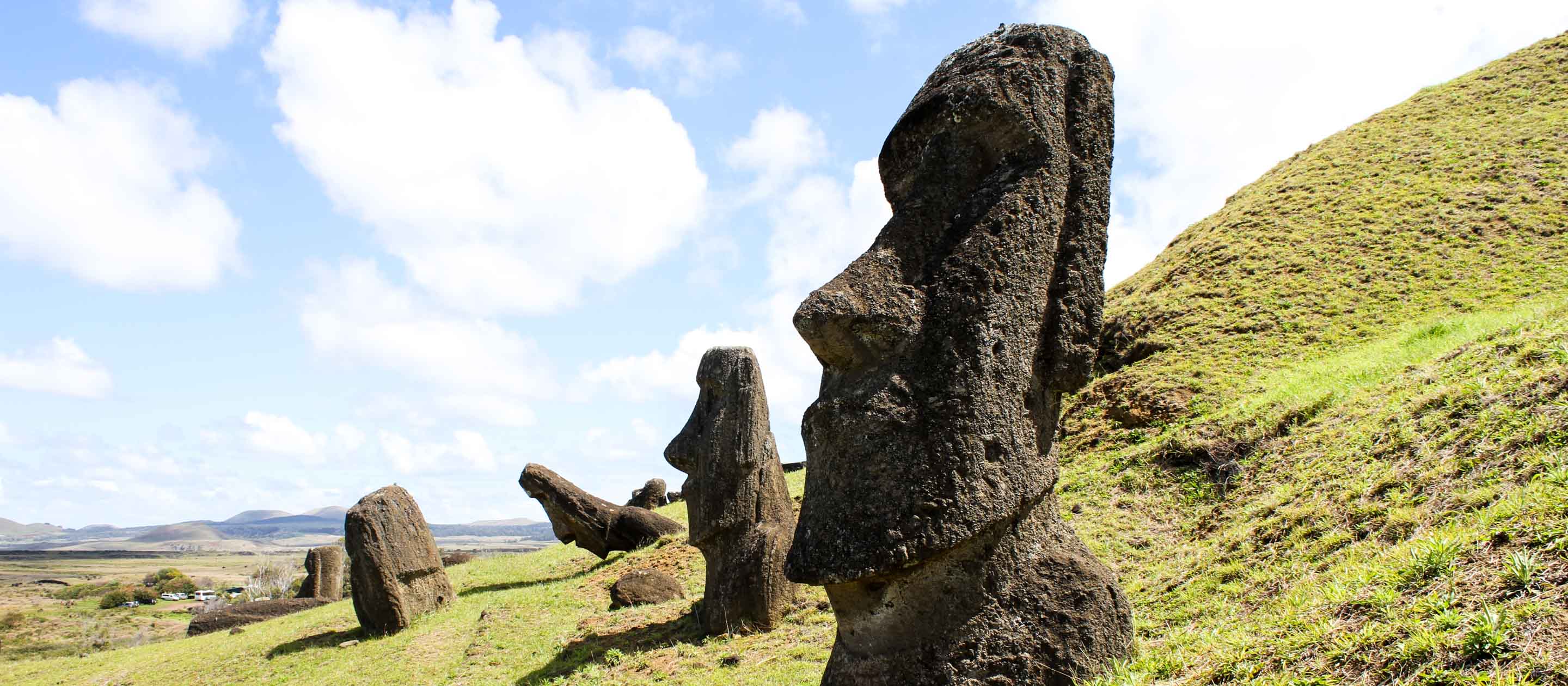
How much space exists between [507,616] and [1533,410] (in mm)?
11613

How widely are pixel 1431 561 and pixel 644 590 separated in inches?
369

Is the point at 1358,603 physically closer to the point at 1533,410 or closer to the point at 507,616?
the point at 1533,410

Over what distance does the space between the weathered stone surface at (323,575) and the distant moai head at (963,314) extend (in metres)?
22.1

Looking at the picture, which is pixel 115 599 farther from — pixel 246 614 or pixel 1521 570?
pixel 1521 570

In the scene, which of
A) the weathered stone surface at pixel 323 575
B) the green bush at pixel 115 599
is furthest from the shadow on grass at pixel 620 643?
the green bush at pixel 115 599

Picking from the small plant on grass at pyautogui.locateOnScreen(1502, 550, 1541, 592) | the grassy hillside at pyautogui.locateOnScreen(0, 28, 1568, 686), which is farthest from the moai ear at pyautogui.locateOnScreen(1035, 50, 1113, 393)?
the small plant on grass at pyautogui.locateOnScreen(1502, 550, 1541, 592)

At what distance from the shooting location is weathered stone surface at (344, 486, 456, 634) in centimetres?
1294

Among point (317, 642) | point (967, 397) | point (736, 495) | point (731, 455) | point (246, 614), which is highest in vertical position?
point (967, 397)

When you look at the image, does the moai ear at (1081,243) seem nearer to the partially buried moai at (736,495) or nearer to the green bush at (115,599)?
the partially buried moai at (736,495)

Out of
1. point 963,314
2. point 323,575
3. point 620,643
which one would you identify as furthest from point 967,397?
point 323,575

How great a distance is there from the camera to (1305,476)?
8.01 metres

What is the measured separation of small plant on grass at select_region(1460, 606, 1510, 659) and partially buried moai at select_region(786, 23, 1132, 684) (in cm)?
160

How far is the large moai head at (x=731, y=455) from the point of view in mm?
9953

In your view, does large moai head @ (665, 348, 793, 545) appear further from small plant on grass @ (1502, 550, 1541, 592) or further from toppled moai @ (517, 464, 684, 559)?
toppled moai @ (517, 464, 684, 559)
